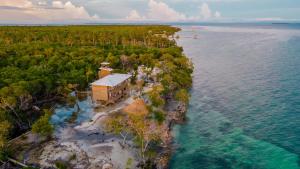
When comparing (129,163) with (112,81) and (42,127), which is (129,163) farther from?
(112,81)

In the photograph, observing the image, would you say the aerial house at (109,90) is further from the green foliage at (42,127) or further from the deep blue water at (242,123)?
the green foliage at (42,127)

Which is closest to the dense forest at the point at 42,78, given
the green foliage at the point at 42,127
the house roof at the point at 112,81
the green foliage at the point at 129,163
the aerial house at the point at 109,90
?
the green foliage at the point at 42,127

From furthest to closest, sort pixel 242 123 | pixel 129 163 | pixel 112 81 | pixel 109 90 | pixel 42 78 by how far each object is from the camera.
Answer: pixel 112 81 → pixel 42 78 → pixel 109 90 → pixel 242 123 → pixel 129 163

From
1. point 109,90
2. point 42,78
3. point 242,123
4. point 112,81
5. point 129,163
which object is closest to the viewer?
point 129,163

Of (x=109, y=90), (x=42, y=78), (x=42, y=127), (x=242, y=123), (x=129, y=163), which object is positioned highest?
(x=42, y=78)

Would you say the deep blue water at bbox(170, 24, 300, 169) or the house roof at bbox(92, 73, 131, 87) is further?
the house roof at bbox(92, 73, 131, 87)

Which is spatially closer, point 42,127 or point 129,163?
point 129,163

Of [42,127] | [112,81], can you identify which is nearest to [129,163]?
[42,127]

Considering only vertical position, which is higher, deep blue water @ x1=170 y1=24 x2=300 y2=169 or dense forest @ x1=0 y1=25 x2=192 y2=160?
dense forest @ x1=0 y1=25 x2=192 y2=160

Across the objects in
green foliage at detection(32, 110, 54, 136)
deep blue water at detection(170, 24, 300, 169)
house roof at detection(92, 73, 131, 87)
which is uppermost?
house roof at detection(92, 73, 131, 87)

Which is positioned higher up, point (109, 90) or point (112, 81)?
point (112, 81)

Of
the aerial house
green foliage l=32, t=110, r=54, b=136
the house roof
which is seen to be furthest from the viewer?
the house roof

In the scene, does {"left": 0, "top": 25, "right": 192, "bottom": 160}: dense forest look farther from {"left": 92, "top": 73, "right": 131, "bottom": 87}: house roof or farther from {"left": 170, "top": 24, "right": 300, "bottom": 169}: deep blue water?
{"left": 170, "top": 24, "right": 300, "bottom": 169}: deep blue water

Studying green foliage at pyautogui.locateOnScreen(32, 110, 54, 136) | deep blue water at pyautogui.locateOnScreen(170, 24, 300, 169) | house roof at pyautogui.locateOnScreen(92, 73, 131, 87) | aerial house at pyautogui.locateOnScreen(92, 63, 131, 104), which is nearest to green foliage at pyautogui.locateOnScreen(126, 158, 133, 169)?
deep blue water at pyautogui.locateOnScreen(170, 24, 300, 169)
